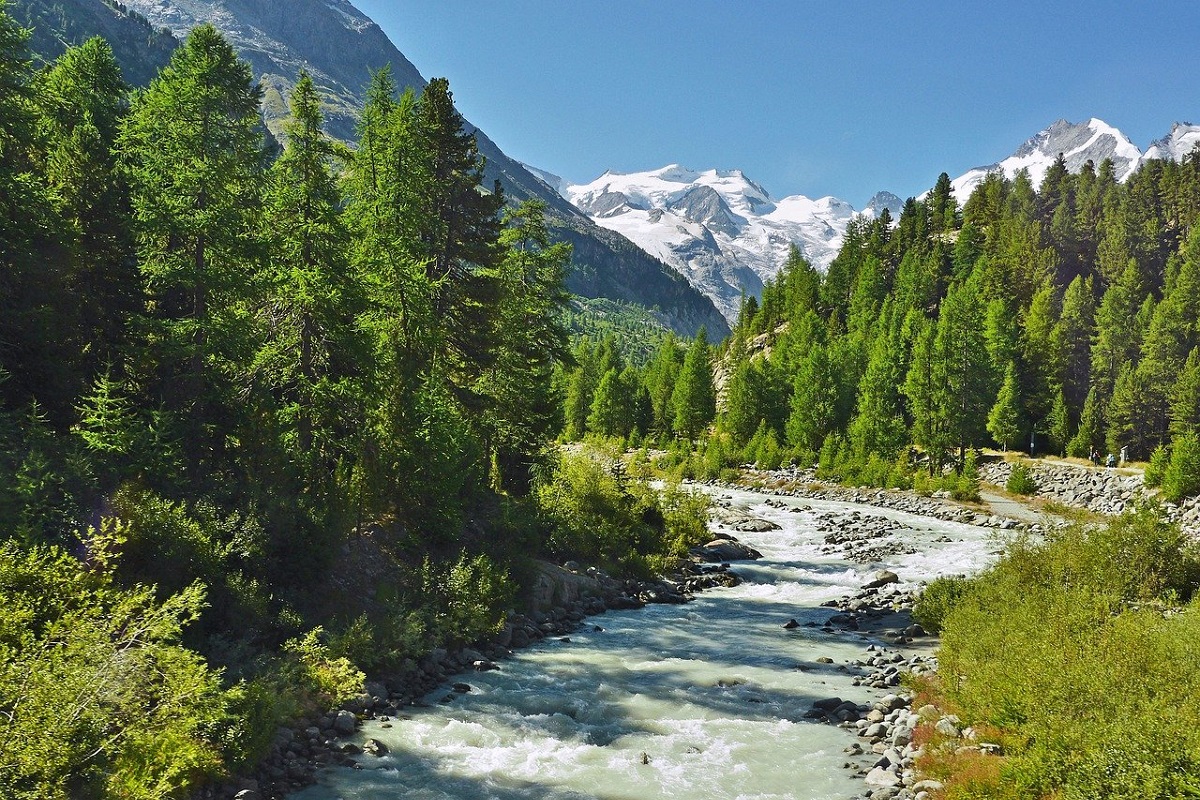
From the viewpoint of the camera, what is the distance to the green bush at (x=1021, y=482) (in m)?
57.1

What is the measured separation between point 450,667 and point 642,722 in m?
5.67

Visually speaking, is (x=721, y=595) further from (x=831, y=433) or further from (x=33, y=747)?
(x=831, y=433)

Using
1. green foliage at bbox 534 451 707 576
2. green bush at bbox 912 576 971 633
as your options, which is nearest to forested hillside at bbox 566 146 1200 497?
green foliage at bbox 534 451 707 576

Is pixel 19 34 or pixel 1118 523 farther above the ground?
pixel 19 34

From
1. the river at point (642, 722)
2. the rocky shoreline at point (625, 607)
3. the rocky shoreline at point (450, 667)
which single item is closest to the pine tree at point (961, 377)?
the rocky shoreline at point (625, 607)

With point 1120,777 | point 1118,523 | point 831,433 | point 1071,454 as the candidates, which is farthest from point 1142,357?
point 1120,777

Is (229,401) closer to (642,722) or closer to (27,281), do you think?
(27,281)

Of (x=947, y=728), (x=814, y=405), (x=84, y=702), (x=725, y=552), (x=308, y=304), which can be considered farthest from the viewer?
(x=814, y=405)

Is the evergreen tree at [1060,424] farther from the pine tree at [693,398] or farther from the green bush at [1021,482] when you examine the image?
the pine tree at [693,398]

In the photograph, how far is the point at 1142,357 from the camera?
224 feet

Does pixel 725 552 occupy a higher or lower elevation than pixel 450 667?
higher

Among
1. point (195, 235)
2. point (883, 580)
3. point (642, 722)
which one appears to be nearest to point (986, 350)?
point (883, 580)

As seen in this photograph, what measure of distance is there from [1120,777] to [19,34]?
28.3m

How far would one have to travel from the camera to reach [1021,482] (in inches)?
2245
